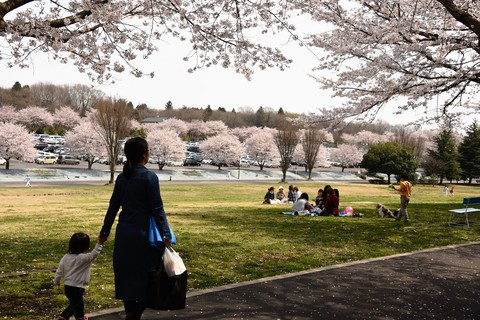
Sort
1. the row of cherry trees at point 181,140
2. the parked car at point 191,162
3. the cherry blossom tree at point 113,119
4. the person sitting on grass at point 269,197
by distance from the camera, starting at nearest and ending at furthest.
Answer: the person sitting on grass at point 269,197 → the cherry blossom tree at point 113,119 → the row of cherry trees at point 181,140 → the parked car at point 191,162

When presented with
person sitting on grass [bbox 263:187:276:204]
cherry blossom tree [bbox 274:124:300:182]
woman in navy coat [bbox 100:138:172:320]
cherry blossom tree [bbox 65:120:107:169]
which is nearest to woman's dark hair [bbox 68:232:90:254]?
woman in navy coat [bbox 100:138:172:320]

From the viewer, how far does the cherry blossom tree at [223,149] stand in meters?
70.2

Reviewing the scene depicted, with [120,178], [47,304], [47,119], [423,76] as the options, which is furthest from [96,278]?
[47,119]

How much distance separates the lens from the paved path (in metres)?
4.83

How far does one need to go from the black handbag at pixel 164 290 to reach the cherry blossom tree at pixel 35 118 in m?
90.0

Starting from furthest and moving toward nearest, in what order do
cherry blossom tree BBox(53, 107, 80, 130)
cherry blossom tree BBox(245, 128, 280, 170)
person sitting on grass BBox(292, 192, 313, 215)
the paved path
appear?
cherry blossom tree BBox(53, 107, 80, 130), cherry blossom tree BBox(245, 128, 280, 170), person sitting on grass BBox(292, 192, 313, 215), the paved path

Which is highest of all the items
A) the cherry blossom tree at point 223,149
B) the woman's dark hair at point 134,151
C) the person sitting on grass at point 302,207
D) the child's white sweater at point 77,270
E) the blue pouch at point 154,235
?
the cherry blossom tree at point 223,149

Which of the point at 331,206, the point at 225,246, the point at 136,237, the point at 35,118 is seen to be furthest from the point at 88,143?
the point at 136,237

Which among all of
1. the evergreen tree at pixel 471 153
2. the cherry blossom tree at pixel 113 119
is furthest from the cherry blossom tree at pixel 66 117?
the evergreen tree at pixel 471 153

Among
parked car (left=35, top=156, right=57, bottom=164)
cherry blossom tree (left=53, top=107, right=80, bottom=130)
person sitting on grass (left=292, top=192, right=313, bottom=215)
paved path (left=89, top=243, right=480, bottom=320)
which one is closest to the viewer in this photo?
paved path (left=89, top=243, right=480, bottom=320)

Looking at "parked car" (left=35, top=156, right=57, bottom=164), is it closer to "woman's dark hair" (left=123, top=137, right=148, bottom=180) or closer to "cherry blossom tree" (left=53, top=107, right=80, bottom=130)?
"cherry blossom tree" (left=53, top=107, right=80, bottom=130)

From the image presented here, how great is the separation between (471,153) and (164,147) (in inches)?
1730

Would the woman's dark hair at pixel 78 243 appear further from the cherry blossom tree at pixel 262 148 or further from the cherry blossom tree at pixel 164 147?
the cherry blossom tree at pixel 262 148

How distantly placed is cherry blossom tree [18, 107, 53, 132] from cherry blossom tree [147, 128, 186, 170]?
34.3 m
